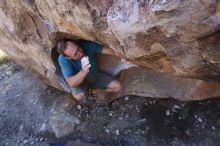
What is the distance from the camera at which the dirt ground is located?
15.3 feet

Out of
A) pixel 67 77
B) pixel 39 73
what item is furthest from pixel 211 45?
pixel 39 73

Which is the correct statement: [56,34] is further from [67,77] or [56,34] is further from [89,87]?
[89,87]

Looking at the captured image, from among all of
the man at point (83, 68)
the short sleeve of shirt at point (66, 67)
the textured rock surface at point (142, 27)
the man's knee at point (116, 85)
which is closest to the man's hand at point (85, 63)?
the man at point (83, 68)

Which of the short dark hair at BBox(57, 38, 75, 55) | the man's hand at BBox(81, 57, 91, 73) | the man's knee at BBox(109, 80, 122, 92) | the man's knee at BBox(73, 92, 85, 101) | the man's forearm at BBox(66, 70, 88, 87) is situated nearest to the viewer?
the short dark hair at BBox(57, 38, 75, 55)

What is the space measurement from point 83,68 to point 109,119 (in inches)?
34.7

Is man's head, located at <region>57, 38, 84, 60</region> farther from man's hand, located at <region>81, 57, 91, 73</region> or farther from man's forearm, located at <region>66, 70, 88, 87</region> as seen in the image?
man's forearm, located at <region>66, 70, 88, 87</region>

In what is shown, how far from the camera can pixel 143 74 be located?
16.6 feet

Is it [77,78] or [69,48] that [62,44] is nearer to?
[69,48]

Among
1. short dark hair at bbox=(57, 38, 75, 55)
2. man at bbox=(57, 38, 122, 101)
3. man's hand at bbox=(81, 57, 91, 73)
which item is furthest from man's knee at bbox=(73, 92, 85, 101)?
short dark hair at bbox=(57, 38, 75, 55)

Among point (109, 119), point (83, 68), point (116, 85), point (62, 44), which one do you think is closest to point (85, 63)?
point (83, 68)

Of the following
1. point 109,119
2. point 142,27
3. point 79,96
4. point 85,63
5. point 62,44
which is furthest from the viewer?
point 79,96

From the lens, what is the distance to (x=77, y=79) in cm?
491

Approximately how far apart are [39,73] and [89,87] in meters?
0.78

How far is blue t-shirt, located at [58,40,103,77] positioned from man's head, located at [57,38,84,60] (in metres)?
0.14
